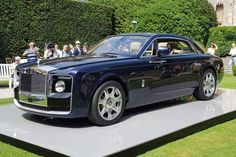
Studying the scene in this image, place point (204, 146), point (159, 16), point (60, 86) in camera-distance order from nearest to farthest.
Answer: point (204, 146), point (60, 86), point (159, 16)

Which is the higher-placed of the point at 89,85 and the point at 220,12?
the point at 220,12

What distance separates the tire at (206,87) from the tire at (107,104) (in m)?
2.51

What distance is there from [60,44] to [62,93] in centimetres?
1841

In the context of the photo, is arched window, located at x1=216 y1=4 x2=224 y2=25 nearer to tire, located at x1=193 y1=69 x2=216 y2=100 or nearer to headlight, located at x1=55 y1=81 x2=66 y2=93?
tire, located at x1=193 y1=69 x2=216 y2=100

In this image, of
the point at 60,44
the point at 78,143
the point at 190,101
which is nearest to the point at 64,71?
the point at 78,143

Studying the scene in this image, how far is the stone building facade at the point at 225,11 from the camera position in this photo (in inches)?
1394

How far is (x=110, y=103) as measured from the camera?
651cm

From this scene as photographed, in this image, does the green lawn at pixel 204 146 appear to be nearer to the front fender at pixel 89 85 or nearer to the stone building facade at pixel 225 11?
the front fender at pixel 89 85

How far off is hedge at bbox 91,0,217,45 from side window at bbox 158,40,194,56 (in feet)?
67.8

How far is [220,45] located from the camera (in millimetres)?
30969

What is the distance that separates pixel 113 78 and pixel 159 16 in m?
23.3

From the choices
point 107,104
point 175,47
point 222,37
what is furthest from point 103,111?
point 222,37

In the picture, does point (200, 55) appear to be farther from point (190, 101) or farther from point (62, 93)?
point (62, 93)

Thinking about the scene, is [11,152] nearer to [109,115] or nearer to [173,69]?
[109,115]
